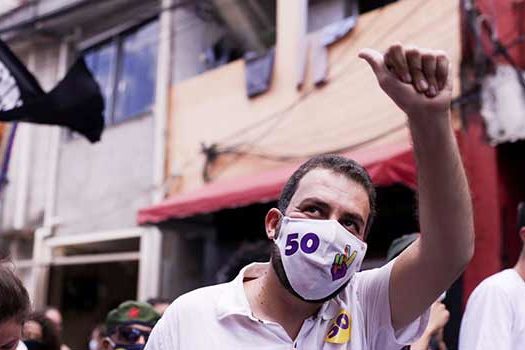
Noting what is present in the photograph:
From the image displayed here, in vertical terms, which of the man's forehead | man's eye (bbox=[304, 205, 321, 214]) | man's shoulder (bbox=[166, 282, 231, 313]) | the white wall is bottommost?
the white wall

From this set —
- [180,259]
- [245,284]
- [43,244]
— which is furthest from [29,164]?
[245,284]

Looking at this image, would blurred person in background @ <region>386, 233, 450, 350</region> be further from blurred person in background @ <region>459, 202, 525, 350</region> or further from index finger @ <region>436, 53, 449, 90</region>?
index finger @ <region>436, 53, 449, 90</region>

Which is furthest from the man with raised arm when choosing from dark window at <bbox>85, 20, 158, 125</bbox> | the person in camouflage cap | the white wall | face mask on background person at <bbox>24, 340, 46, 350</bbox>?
dark window at <bbox>85, 20, 158, 125</bbox>

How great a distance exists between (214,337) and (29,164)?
1139cm

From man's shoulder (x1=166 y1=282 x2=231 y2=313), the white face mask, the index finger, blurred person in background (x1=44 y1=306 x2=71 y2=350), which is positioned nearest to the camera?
the index finger

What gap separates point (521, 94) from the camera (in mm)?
6230

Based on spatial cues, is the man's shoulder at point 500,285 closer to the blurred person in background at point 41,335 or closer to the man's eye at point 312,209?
the man's eye at point 312,209

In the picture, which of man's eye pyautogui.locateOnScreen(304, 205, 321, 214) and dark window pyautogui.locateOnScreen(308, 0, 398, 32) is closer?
man's eye pyautogui.locateOnScreen(304, 205, 321, 214)

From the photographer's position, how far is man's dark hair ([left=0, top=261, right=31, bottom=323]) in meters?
2.10

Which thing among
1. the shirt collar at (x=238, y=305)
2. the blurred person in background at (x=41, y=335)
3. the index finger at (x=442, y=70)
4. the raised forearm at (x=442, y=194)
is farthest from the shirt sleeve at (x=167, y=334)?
the blurred person in background at (x=41, y=335)

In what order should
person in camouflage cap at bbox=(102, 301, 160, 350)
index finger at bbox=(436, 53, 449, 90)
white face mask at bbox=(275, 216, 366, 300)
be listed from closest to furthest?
index finger at bbox=(436, 53, 449, 90) → white face mask at bbox=(275, 216, 366, 300) → person in camouflage cap at bbox=(102, 301, 160, 350)

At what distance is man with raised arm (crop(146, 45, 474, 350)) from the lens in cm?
176

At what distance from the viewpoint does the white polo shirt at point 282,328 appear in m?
1.92

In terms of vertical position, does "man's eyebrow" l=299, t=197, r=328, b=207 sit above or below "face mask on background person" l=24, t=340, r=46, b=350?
above
